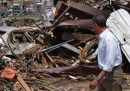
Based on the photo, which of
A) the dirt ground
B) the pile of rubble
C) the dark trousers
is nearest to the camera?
the dark trousers

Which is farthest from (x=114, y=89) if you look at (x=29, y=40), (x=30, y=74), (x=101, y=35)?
(x=29, y=40)

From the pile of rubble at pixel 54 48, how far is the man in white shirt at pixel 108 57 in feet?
12.4

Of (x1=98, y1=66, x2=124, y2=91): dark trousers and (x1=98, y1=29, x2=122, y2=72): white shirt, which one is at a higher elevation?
(x1=98, y1=29, x2=122, y2=72): white shirt

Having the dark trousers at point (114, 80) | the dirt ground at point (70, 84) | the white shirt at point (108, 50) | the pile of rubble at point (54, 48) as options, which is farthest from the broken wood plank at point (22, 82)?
the white shirt at point (108, 50)

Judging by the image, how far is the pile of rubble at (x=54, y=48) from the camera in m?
10.0

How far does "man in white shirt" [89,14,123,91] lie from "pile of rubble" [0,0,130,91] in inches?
149

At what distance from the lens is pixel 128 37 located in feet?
33.8

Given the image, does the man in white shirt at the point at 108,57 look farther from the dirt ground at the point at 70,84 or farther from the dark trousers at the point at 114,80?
the dirt ground at the point at 70,84

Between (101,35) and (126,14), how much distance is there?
5832mm

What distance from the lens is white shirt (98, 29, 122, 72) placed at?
507cm

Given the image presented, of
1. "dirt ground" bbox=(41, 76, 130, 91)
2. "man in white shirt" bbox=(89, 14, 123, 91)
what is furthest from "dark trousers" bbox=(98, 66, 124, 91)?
"dirt ground" bbox=(41, 76, 130, 91)

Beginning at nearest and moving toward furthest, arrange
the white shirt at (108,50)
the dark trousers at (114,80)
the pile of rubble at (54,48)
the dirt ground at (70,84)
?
the white shirt at (108,50) < the dark trousers at (114,80) < the dirt ground at (70,84) < the pile of rubble at (54,48)

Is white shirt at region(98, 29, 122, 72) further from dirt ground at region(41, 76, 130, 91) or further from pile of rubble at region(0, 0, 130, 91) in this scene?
pile of rubble at region(0, 0, 130, 91)

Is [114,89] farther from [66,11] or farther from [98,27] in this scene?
[66,11]
